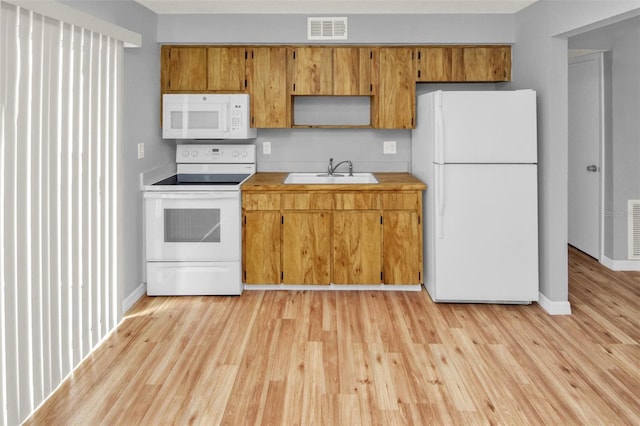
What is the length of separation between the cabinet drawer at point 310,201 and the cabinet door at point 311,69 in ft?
2.99

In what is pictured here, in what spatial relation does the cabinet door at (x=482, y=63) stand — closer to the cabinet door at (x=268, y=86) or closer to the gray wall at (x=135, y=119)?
the cabinet door at (x=268, y=86)

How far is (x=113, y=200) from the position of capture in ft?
10.6

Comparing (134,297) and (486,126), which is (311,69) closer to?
(486,126)

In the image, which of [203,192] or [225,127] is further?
[225,127]

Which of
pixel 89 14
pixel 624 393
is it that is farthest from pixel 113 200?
pixel 624 393

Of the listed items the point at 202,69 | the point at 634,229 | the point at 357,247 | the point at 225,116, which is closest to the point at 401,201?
the point at 357,247

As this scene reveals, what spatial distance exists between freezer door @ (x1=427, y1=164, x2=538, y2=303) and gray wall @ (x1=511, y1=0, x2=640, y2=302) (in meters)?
0.09

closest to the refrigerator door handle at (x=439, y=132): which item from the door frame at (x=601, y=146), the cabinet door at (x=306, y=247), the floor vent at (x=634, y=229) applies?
the cabinet door at (x=306, y=247)

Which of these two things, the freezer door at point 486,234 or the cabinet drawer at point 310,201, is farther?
the cabinet drawer at point 310,201

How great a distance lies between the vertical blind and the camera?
213cm

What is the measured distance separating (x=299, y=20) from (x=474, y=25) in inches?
55.9

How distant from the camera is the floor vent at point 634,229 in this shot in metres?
4.59

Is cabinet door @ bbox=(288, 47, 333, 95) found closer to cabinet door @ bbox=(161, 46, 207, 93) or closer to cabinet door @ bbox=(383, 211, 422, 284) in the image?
cabinet door @ bbox=(161, 46, 207, 93)

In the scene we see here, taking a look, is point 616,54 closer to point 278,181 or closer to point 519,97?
point 519,97
